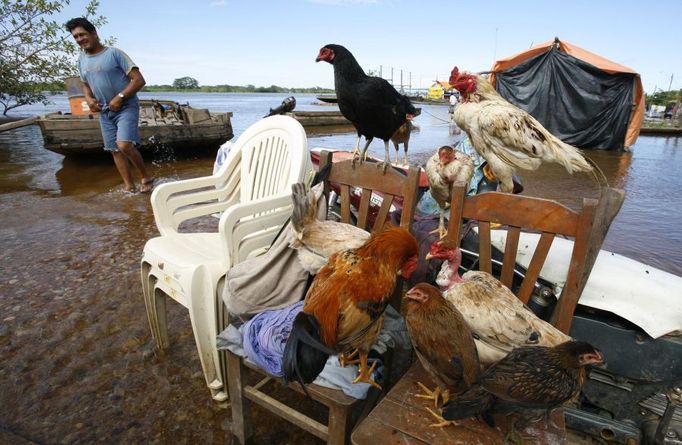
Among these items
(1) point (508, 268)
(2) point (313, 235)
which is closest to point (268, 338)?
(2) point (313, 235)

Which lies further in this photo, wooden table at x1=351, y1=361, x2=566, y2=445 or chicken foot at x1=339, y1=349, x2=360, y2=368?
chicken foot at x1=339, y1=349, x2=360, y2=368

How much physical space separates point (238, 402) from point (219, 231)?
3.02 ft

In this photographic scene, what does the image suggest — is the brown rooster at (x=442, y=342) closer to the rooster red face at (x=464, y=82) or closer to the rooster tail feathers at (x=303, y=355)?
the rooster tail feathers at (x=303, y=355)

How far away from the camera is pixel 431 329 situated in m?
1.61

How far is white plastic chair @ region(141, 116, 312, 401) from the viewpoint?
6.98 feet

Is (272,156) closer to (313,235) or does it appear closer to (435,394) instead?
(313,235)

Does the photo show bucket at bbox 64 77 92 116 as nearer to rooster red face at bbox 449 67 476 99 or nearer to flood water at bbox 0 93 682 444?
flood water at bbox 0 93 682 444

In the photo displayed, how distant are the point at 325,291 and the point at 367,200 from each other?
0.97 meters

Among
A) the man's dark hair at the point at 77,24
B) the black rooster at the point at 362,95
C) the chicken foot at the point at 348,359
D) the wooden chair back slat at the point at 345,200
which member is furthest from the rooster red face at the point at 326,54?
the man's dark hair at the point at 77,24

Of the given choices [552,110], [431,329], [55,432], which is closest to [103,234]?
[55,432]

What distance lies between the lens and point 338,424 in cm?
157

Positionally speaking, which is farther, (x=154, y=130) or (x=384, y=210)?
(x=154, y=130)

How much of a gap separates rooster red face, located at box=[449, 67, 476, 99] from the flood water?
2.61 meters

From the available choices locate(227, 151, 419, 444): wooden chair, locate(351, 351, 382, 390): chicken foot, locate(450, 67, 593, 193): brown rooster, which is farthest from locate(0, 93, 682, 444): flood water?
locate(450, 67, 593, 193): brown rooster
